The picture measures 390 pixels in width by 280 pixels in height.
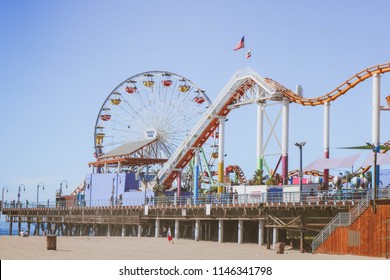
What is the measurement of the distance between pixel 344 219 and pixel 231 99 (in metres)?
31.6

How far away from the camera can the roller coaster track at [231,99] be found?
194ft

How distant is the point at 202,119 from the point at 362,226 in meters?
38.0

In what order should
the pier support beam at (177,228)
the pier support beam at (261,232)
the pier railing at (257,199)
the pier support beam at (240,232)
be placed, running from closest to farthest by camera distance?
the pier railing at (257,199) → the pier support beam at (261,232) → the pier support beam at (240,232) → the pier support beam at (177,228)

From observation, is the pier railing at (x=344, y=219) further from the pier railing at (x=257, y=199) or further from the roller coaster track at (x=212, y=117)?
the roller coaster track at (x=212, y=117)

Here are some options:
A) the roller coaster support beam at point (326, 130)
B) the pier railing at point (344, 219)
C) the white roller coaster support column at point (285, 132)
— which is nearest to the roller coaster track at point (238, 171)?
the white roller coaster support column at point (285, 132)

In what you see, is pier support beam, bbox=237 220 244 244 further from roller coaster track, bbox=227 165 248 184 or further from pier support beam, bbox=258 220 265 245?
roller coaster track, bbox=227 165 248 184

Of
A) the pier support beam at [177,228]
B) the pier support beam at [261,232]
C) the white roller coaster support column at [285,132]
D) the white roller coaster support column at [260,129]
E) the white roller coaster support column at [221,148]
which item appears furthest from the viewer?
the white roller coaster support column at [221,148]

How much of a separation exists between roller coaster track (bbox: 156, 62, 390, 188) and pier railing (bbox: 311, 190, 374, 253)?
14724 mm

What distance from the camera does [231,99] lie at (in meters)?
72.8

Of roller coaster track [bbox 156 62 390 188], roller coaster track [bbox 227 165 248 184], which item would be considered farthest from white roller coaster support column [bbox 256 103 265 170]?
roller coaster track [bbox 227 165 248 184]

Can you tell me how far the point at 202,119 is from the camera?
7669cm

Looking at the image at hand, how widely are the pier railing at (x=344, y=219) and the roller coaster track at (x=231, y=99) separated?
14.7 meters

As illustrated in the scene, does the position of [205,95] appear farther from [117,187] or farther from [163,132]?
[117,187]

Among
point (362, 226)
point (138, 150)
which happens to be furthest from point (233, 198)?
point (138, 150)
